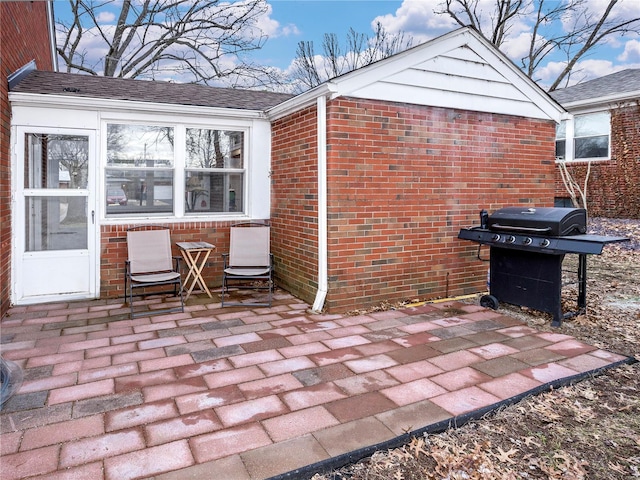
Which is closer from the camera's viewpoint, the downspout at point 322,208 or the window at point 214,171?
the downspout at point 322,208

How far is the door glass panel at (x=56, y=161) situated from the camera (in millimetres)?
5406

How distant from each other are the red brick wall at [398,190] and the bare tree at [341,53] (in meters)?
16.2

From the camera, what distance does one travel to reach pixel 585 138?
42.8 feet

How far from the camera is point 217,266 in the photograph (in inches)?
251

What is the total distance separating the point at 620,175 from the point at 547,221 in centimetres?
986

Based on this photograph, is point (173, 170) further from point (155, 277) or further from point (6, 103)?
point (6, 103)

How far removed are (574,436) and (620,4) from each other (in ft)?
72.5

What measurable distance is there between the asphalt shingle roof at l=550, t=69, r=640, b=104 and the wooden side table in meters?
11.9

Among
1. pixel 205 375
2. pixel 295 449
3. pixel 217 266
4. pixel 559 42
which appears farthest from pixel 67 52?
pixel 559 42

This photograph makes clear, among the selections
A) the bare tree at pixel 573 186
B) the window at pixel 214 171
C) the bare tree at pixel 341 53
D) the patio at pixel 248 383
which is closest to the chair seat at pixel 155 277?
the patio at pixel 248 383

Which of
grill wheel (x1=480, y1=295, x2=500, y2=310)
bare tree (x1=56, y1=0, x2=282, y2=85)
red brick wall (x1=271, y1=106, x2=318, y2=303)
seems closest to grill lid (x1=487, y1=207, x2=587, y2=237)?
grill wheel (x1=480, y1=295, x2=500, y2=310)

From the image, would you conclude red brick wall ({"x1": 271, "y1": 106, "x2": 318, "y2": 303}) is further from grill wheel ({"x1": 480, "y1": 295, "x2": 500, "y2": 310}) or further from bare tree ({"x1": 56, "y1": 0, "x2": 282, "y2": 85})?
bare tree ({"x1": 56, "y1": 0, "x2": 282, "y2": 85})

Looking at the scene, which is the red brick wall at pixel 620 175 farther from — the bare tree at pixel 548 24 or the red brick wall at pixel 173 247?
the red brick wall at pixel 173 247

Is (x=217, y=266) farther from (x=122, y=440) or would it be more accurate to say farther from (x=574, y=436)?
(x=574, y=436)
